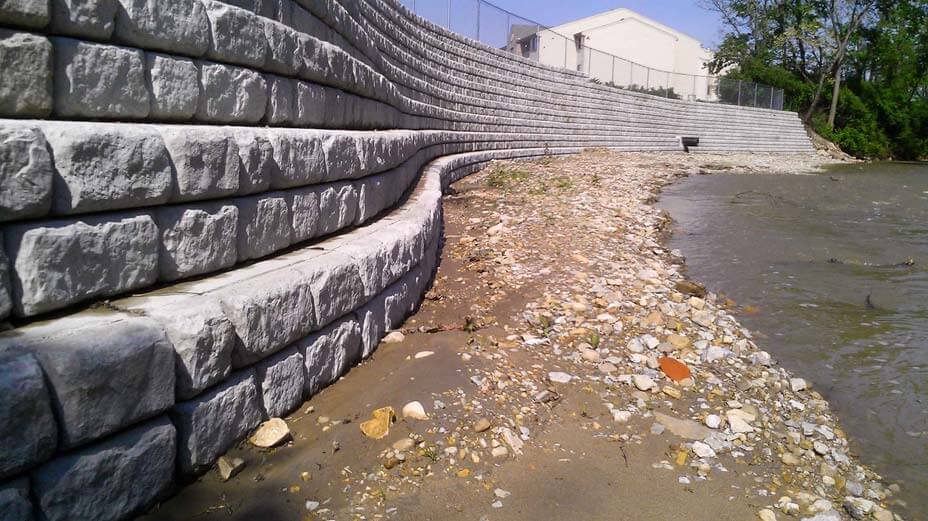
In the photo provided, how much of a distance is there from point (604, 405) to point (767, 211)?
32.7ft

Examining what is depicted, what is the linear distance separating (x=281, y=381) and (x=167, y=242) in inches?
31.1

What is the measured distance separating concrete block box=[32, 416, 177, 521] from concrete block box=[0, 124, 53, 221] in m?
0.77

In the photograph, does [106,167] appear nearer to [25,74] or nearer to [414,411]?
[25,74]

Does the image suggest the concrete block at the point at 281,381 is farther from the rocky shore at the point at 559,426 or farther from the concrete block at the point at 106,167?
the concrete block at the point at 106,167

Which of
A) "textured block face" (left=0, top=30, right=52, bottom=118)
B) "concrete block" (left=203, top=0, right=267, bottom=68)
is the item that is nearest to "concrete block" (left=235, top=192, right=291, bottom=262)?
"concrete block" (left=203, top=0, right=267, bottom=68)

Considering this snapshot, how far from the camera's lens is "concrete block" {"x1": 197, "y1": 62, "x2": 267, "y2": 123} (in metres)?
2.84

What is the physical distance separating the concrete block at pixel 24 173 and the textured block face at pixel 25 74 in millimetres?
166

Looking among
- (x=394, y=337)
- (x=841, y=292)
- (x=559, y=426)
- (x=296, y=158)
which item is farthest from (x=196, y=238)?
(x=841, y=292)

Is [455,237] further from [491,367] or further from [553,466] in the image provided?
[553,466]

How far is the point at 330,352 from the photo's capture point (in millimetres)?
3211

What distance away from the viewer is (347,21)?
513 centimetres

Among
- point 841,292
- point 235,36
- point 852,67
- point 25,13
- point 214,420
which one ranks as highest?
point 852,67

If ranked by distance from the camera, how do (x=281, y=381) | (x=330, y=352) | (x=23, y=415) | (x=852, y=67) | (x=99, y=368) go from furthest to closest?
(x=852, y=67) → (x=330, y=352) → (x=281, y=381) → (x=99, y=368) → (x=23, y=415)

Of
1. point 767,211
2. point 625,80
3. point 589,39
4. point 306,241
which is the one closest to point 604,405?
point 306,241
